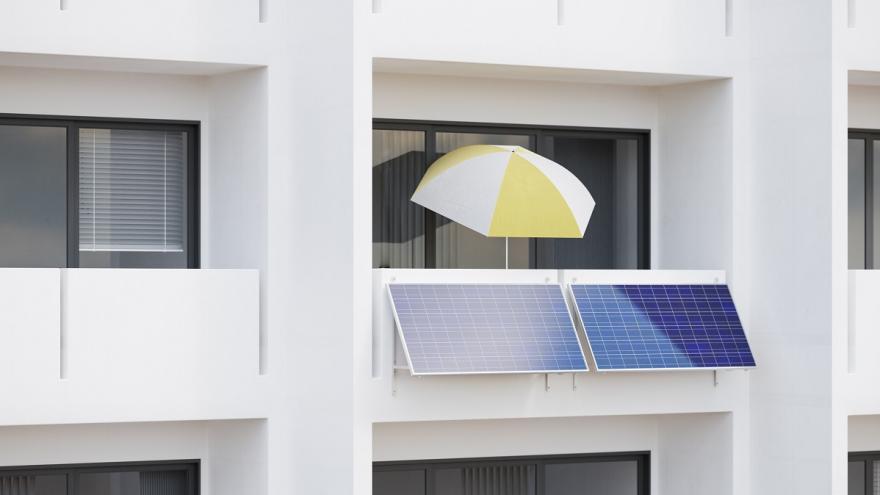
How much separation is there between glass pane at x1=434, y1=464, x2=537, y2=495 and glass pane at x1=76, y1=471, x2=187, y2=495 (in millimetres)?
2639

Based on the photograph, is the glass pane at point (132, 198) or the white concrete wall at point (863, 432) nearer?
the glass pane at point (132, 198)

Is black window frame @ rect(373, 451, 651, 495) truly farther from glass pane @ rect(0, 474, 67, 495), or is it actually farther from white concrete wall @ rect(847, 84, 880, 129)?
white concrete wall @ rect(847, 84, 880, 129)

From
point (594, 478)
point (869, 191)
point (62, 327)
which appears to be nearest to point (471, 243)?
point (594, 478)

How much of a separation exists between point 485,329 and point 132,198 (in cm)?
388

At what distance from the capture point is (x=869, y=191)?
1545cm

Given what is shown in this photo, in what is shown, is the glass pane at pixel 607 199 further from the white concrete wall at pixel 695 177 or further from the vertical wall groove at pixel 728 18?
the vertical wall groove at pixel 728 18

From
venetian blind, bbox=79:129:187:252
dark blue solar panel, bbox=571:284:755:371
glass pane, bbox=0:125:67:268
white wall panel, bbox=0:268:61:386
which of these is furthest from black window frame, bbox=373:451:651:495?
glass pane, bbox=0:125:67:268

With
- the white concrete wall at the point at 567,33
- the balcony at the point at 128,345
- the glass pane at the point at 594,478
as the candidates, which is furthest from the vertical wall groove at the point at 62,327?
the glass pane at the point at 594,478

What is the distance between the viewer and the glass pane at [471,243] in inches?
555

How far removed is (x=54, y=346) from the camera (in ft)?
39.4

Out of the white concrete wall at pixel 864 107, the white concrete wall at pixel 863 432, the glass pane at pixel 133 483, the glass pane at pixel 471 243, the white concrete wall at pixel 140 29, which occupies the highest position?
the white concrete wall at pixel 140 29

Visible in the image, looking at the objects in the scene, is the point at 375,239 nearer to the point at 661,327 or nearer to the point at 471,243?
the point at 471,243

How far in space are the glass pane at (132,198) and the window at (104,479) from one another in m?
1.99

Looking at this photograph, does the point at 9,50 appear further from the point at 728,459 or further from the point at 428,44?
the point at 728,459
